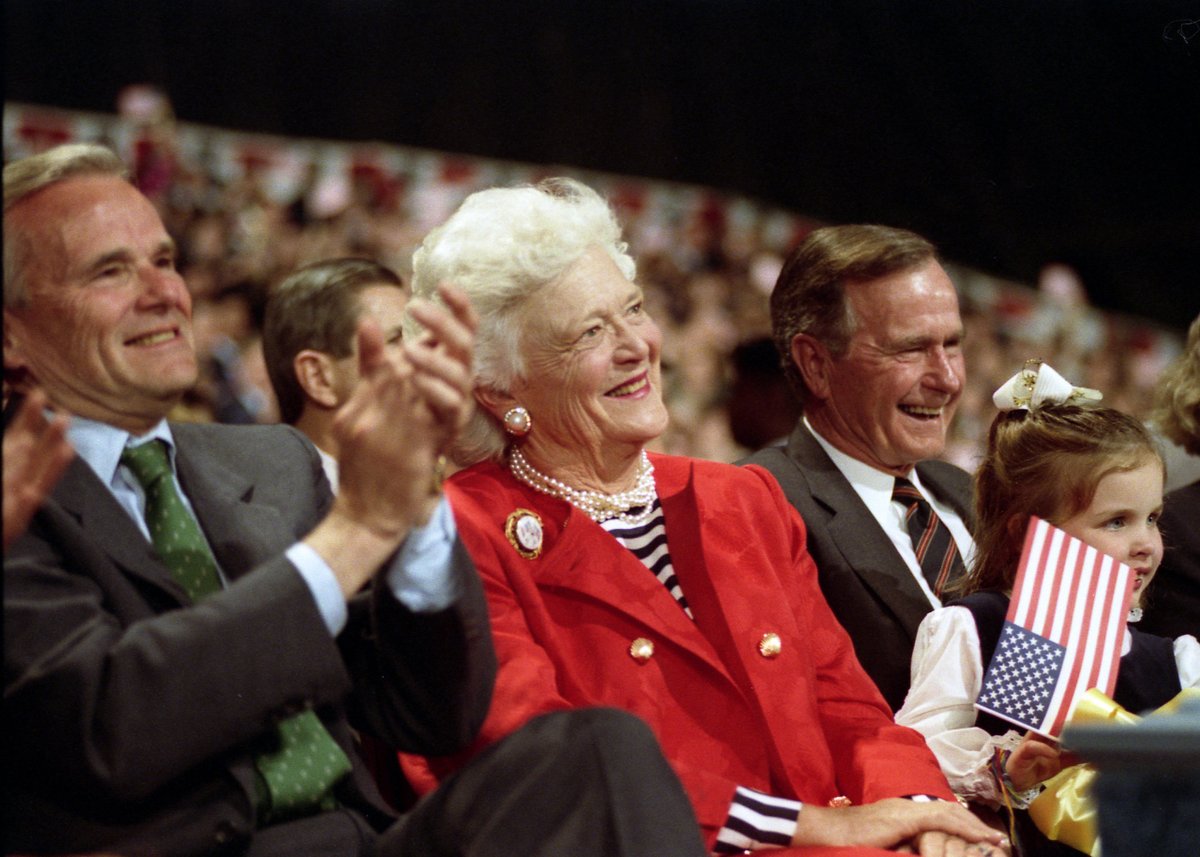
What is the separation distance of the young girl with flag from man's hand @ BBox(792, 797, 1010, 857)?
16 cm

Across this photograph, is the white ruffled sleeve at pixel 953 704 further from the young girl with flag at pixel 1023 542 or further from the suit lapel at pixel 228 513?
the suit lapel at pixel 228 513

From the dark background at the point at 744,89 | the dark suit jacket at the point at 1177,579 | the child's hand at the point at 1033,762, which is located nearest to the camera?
the child's hand at the point at 1033,762

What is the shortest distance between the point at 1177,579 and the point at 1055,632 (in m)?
0.66

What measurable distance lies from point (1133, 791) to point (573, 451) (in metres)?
1.19

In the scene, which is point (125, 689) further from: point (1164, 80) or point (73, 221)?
point (1164, 80)

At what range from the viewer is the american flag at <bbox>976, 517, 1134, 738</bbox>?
85.2 inches

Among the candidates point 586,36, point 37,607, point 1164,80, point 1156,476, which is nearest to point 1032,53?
point 1164,80

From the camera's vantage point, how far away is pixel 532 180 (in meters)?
7.21

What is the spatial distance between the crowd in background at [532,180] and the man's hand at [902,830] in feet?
7.83

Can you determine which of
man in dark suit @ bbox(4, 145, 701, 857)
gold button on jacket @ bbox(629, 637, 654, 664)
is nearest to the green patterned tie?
man in dark suit @ bbox(4, 145, 701, 857)

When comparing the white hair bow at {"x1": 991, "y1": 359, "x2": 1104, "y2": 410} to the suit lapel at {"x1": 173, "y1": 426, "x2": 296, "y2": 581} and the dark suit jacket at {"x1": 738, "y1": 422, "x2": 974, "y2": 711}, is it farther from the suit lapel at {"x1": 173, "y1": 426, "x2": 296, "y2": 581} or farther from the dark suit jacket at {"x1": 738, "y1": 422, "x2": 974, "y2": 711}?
the suit lapel at {"x1": 173, "y1": 426, "x2": 296, "y2": 581}

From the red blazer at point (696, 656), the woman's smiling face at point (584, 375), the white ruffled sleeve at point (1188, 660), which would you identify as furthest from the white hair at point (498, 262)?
the white ruffled sleeve at point (1188, 660)

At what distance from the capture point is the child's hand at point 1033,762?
2.11 m

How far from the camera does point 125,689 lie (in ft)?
4.98
